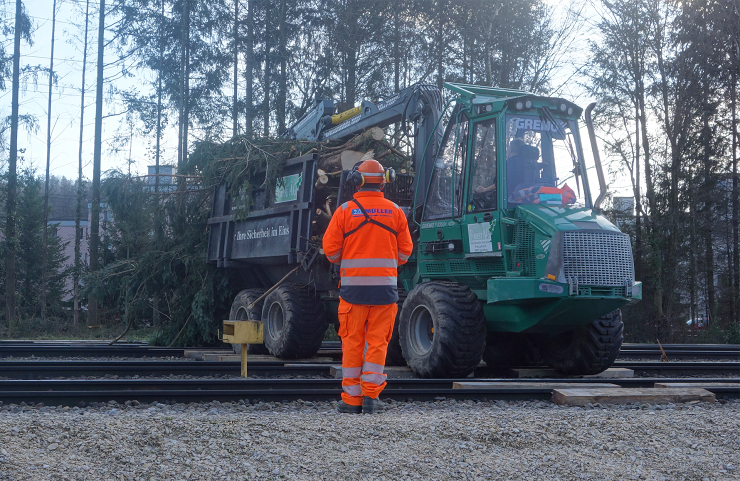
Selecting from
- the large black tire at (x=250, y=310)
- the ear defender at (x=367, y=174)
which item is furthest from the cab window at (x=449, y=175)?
the large black tire at (x=250, y=310)

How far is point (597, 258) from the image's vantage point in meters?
7.39

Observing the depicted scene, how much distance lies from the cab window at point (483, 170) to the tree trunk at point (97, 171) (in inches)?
659

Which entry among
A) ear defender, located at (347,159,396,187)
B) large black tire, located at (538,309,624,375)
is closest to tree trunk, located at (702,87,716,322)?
large black tire, located at (538,309,624,375)

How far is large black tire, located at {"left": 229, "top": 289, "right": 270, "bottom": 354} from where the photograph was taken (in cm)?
1148

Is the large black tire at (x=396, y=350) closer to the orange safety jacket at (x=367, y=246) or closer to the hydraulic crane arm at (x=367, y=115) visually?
the hydraulic crane arm at (x=367, y=115)

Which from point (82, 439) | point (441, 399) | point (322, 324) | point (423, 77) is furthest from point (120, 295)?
point (423, 77)

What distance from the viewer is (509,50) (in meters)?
23.4

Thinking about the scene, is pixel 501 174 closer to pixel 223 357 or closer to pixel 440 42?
pixel 223 357

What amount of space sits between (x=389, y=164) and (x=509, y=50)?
14.5m

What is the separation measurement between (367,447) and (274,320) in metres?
6.62

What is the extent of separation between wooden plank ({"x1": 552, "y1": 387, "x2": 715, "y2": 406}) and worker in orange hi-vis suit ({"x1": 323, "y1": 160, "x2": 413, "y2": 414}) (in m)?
1.81

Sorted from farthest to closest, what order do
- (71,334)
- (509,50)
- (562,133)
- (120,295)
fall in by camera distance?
1. (509,50)
2. (71,334)
3. (120,295)
4. (562,133)

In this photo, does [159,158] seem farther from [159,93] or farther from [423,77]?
[423,77]

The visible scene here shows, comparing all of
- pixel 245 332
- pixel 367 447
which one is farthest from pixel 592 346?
pixel 367 447
